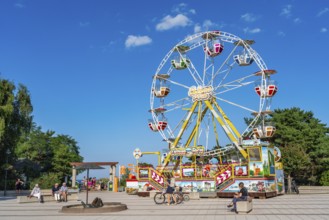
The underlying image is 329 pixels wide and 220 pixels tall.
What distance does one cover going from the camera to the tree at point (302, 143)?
4134 centimetres

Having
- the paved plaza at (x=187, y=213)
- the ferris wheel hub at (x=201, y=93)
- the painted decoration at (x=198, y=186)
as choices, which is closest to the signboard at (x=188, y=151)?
the painted decoration at (x=198, y=186)

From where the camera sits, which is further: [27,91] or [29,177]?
[29,177]

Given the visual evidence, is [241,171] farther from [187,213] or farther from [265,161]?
[187,213]

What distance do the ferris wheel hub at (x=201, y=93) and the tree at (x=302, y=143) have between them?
1256cm

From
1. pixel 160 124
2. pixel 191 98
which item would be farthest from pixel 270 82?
pixel 160 124

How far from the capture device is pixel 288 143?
45.3 metres

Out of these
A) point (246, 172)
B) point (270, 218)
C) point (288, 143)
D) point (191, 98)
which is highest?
point (191, 98)

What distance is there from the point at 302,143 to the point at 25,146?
36066 millimetres

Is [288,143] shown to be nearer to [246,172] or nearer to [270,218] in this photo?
[246,172]

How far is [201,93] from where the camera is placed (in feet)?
118

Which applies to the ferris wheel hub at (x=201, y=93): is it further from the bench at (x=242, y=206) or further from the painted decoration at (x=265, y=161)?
the bench at (x=242, y=206)

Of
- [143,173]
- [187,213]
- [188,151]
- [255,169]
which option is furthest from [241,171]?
[187,213]

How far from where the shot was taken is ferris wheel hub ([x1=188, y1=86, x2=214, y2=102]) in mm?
35750

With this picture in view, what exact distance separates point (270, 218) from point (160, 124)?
977 inches
